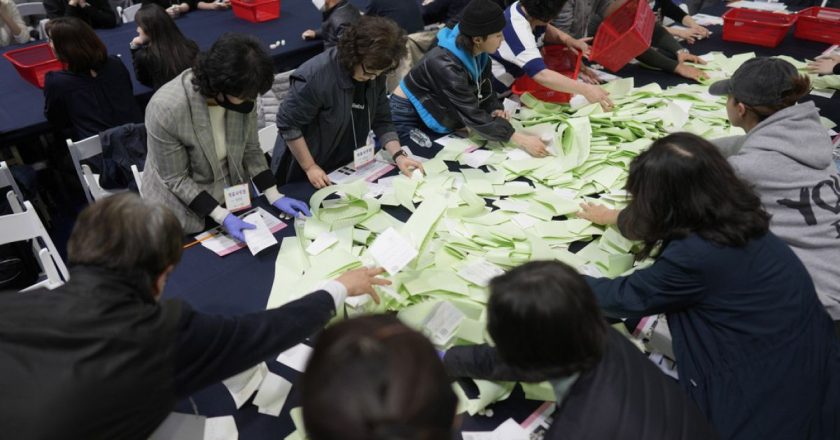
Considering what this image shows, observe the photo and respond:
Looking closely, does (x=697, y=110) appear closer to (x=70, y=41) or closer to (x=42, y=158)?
(x=70, y=41)

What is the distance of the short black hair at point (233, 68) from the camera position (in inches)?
68.9

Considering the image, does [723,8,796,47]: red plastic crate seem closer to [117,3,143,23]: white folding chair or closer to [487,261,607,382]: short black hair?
[487,261,607,382]: short black hair

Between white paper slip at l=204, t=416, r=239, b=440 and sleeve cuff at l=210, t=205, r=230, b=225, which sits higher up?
sleeve cuff at l=210, t=205, r=230, b=225

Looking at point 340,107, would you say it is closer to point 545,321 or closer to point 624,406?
point 545,321

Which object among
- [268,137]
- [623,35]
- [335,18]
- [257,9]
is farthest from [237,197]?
[257,9]

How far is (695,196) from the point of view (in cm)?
140

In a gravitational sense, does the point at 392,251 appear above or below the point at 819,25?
below

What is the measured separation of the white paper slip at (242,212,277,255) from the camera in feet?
6.38

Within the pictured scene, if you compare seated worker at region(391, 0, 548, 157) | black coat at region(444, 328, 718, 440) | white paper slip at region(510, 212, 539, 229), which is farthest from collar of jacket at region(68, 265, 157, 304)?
seated worker at region(391, 0, 548, 157)

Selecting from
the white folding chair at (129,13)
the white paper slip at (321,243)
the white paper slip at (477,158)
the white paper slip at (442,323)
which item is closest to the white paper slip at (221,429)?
the white paper slip at (442,323)

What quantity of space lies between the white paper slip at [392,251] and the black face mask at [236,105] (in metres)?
0.69

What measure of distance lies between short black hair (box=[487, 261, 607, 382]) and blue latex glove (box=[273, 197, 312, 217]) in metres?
1.20

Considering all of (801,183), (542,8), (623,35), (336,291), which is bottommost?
(336,291)

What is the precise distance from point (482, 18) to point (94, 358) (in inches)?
83.3
